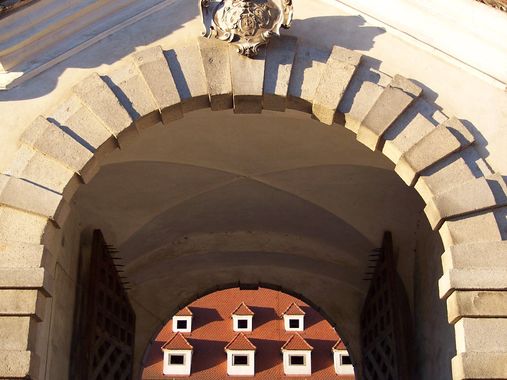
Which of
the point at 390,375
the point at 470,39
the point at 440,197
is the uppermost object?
the point at 470,39

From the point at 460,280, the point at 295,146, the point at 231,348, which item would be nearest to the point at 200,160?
the point at 295,146

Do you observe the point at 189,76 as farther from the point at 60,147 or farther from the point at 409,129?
the point at 409,129

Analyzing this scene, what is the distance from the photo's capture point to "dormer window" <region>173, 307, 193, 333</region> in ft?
79.0

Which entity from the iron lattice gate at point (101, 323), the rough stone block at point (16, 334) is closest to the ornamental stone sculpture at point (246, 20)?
the rough stone block at point (16, 334)

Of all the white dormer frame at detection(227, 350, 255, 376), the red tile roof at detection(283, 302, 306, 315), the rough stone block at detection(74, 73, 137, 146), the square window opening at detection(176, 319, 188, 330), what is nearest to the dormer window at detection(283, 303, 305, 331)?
the red tile roof at detection(283, 302, 306, 315)

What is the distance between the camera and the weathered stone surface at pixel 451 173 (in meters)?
7.71

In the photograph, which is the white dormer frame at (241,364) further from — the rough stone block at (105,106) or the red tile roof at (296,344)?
the rough stone block at (105,106)

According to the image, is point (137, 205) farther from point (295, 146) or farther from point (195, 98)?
point (195, 98)

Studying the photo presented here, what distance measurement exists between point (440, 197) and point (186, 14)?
2.62 meters

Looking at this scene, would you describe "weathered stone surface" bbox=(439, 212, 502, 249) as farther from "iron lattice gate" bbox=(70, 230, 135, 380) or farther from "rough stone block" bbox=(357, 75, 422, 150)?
"iron lattice gate" bbox=(70, 230, 135, 380)

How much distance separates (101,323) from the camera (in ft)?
33.2

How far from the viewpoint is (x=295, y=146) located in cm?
988

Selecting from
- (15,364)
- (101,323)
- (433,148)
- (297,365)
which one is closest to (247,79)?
(433,148)

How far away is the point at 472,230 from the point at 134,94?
2.83 m
